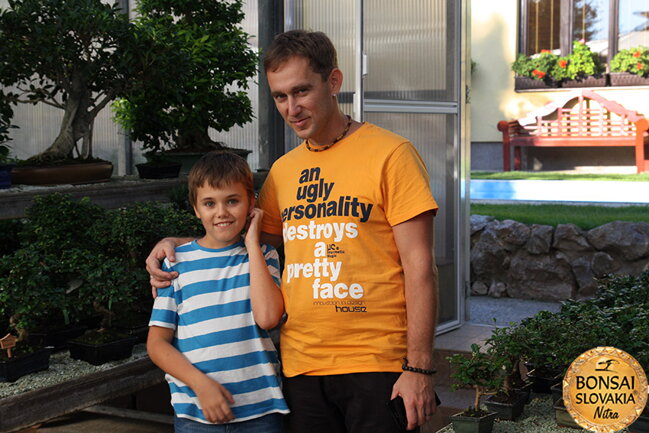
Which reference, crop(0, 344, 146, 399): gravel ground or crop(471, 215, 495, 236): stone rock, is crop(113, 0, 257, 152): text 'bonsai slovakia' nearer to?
crop(0, 344, 146, 399): gravel ground

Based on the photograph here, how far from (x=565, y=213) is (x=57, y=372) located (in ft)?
18.1

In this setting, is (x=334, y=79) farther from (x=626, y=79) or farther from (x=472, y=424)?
(x=626, y=79)

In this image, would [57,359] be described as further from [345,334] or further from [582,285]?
[582,285]

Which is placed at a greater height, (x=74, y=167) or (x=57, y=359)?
(x=74, y=167)

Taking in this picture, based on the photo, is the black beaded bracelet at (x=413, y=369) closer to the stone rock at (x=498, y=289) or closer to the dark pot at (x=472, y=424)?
the dark pot at (x=472, y=424)

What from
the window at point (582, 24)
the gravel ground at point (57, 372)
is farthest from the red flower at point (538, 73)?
the gravel ground at point (57, 372)

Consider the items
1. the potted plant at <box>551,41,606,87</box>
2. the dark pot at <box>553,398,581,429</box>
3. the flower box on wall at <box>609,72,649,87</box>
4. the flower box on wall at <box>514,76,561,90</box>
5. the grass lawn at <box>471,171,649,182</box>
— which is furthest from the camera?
the flower box on wall at <box>514,76,561,90</box>

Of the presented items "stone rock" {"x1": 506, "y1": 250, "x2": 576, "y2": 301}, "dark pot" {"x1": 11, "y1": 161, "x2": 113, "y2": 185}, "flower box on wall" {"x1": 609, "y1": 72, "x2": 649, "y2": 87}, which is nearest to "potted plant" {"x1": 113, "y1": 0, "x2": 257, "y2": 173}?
"dark pot" {"x1": 11, "y1": 161, "x2": 113, "y2": 185}

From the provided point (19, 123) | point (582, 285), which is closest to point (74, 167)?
point (19, 123)

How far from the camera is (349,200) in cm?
167

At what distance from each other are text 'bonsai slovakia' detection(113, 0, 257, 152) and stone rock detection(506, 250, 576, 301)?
3212 mm

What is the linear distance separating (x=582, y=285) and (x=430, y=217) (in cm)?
492

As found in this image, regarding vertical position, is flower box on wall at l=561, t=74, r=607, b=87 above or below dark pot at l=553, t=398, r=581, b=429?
above

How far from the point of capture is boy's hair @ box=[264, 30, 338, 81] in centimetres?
165
